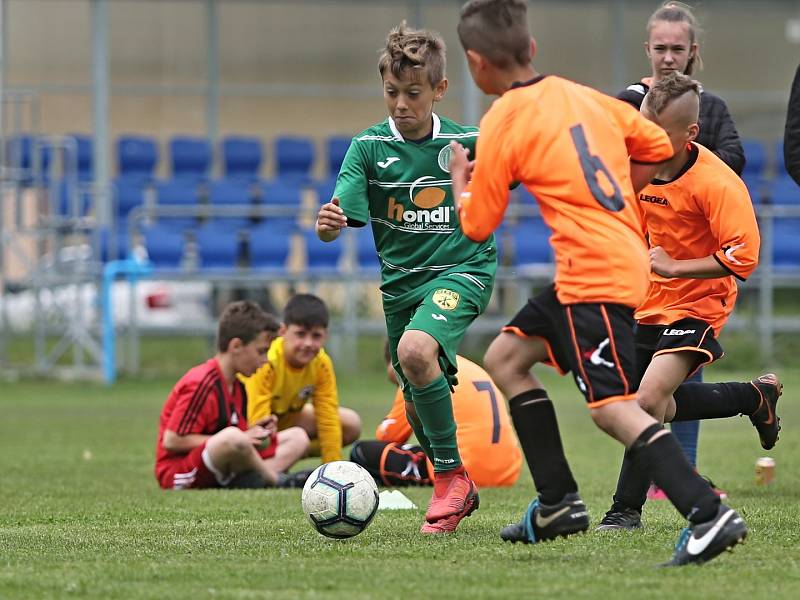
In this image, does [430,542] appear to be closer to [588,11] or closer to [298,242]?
[298,242]

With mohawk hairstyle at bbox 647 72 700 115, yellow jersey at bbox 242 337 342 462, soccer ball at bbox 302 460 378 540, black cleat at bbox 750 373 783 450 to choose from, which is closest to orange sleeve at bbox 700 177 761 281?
mohawk hairstyle at bbox 647 72 700 115

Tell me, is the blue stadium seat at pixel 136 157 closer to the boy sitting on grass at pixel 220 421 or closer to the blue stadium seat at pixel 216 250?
the blue stadium seat at pixel 216 250

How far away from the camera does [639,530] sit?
545 cm

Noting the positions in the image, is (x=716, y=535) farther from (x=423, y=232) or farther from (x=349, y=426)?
(x=349, y=426)

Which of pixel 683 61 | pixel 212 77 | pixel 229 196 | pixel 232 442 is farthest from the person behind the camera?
pixel 212 77

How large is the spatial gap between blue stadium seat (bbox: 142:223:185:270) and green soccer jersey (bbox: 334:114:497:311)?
10.9 m

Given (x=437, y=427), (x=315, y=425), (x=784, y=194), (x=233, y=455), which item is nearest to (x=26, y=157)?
(x=784, y=194)

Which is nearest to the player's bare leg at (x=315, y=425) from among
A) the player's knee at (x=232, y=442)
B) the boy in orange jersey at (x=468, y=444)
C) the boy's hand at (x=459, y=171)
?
the boy in orange jersey at (x=468, y=444)

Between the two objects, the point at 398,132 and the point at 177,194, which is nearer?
the point at 398,132

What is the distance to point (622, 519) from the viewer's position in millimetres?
5562

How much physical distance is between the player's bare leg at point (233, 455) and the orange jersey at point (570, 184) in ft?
10.2

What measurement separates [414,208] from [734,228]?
50.3 inches

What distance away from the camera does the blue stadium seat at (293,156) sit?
2100 cm

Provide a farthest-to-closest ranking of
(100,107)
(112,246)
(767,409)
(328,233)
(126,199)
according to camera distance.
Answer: (126,199) → (100,107) → (112,246) → (767,409) → (328,233)
